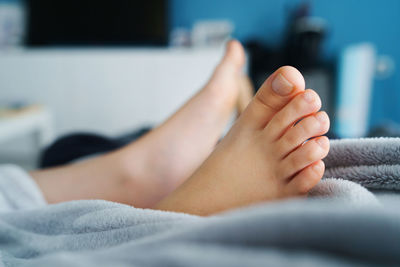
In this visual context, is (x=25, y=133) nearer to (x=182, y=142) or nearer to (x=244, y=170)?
(x=182, y=142)

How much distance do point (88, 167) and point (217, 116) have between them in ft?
0.98

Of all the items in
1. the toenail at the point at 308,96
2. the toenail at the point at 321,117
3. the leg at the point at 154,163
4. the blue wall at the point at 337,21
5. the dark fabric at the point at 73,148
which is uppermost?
the blue wall at the point at 337,21

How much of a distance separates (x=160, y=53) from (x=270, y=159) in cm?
196

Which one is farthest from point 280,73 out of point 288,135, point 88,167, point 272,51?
point 272,51

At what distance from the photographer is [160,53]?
229cm

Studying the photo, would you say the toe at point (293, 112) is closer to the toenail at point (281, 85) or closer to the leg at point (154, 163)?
the toenail at point (281, 85)

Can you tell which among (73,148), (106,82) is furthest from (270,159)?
(106,82)

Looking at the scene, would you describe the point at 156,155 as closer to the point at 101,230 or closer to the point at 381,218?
the point at 101,230

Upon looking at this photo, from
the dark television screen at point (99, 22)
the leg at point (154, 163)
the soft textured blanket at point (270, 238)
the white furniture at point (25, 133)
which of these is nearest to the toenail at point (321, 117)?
the soft textured blanket at point (270, 238)

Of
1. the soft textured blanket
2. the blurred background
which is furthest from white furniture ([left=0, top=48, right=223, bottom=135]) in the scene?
the soft textured blanket

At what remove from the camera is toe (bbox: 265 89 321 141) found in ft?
1.40

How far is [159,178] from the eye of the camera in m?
0.65

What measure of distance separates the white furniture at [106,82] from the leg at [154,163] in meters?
1.51

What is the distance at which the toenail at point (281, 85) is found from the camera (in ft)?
1.38
